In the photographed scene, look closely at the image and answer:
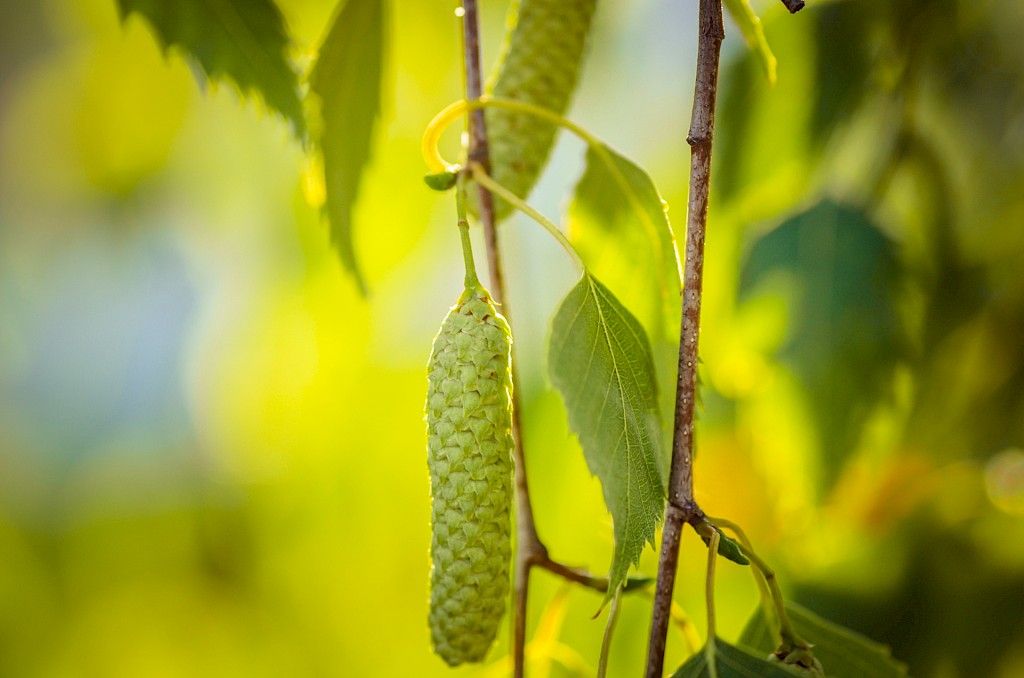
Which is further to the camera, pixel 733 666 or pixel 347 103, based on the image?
pixel 347 103

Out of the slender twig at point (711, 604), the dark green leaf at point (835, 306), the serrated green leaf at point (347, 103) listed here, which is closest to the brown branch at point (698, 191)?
the slender twig at point (711, 604)

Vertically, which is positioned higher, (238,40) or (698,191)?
(238,40)

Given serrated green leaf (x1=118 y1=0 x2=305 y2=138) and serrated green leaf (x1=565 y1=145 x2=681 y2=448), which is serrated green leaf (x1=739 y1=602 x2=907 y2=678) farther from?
serrated green leaf (x1=118 y1=0 x2=305 y2=138)

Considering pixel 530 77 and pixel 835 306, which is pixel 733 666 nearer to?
pixel 530 77

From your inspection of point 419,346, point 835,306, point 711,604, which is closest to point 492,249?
point 711,604

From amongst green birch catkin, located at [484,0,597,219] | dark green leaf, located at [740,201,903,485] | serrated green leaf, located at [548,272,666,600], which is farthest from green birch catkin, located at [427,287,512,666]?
dark green leaf, located at [740,201,903,485]

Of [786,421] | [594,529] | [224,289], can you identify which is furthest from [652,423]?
[224,289]

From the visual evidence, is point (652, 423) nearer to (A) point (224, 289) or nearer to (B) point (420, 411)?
(B) point (420, 411)
